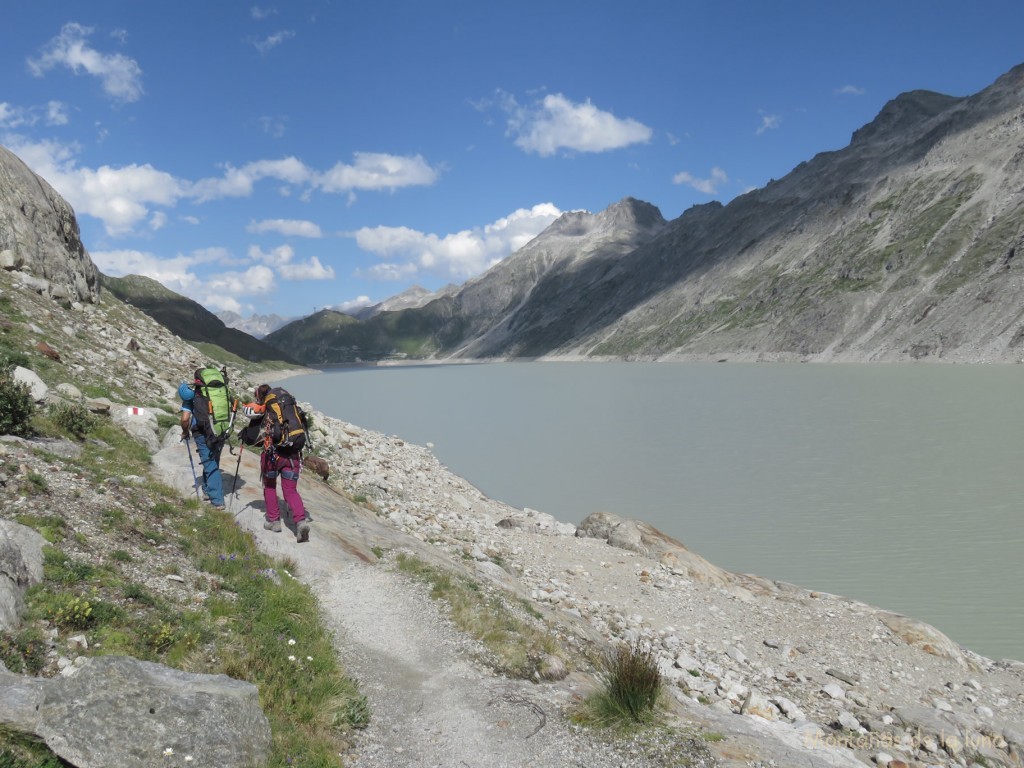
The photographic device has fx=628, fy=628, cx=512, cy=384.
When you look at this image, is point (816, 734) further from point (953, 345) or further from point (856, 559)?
point (953, 345)

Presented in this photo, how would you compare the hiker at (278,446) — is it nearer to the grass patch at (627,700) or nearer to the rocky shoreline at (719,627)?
the rocky shoreline at (719,627)

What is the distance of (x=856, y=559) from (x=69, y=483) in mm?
21786

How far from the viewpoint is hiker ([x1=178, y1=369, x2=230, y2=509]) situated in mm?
12594

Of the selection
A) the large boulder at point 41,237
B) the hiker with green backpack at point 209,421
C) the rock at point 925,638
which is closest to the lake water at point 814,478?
the rock at point 925,638

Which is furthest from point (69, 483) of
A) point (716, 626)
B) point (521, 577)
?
point (716, 626)

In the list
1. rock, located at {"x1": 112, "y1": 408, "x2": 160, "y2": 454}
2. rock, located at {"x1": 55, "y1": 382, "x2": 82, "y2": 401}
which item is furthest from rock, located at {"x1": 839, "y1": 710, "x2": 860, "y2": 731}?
rock, located at {"x1": 55, "y1": 382, "x2": 82, "y2": 401}

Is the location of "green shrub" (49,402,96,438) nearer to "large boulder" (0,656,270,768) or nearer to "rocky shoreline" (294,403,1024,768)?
"rocky shoreline" (294,403,1024,768)

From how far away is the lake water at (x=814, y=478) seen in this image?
62.5ft

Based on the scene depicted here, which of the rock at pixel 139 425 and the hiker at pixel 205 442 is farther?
the rock at pixel 139 425

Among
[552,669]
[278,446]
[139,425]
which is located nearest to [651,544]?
[552,669]

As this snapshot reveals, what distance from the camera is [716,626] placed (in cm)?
1445

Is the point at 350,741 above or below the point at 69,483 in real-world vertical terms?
below

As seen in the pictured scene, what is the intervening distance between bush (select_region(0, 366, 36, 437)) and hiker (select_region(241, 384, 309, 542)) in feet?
14.3

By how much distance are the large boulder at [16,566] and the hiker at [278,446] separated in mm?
4262
